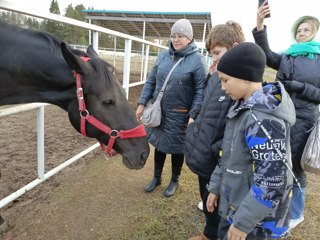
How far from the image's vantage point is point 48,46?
156cm

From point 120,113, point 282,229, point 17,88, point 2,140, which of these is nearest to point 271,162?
point 282,229

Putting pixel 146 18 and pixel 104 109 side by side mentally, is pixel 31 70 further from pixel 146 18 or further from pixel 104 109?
pixel 146 18

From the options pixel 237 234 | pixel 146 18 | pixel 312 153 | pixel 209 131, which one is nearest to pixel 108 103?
pixel 209 131

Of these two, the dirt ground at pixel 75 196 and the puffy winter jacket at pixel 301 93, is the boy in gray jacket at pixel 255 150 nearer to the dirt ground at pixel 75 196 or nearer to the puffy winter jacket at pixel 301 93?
the puffy winter jacket at pixel 301 93

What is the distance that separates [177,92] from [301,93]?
1040mm

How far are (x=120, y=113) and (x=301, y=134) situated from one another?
134 cm

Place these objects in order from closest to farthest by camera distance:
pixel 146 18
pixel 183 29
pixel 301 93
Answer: pixel 301 93, pixel 183 29, pixel 146 18

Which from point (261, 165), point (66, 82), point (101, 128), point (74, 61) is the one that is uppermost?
point (74, 61)

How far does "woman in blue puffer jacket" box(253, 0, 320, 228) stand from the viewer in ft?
6.14

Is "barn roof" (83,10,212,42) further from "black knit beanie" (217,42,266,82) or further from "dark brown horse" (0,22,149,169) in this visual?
"black knit beanie" (217,42,266,82)

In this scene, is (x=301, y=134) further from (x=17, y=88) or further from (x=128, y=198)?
(x=17, y=88)

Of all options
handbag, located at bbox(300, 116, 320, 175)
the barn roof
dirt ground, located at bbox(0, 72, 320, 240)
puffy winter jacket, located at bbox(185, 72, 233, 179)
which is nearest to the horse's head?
puffy winter jacket, located at bbox(185, 72, 233, 179)

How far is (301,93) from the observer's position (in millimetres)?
1861

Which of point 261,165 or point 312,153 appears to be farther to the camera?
point 312,153
